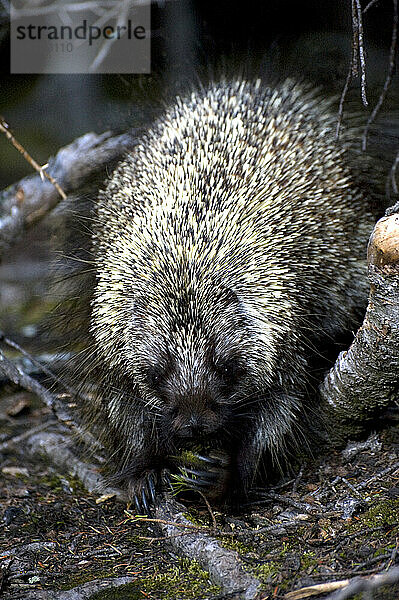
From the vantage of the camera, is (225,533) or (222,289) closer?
(225,533)

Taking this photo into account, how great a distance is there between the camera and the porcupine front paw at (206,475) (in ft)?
12.1

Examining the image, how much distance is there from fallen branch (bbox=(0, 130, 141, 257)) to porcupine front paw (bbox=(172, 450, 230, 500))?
8.64ft

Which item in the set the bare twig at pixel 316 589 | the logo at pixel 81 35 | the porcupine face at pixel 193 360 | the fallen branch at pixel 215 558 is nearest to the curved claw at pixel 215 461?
the porcupine face at pixel 193 360

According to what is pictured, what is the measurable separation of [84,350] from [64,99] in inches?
327

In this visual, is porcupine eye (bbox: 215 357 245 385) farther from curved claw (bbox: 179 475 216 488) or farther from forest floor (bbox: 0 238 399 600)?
forest floor (bbox: 0 238 399 600)

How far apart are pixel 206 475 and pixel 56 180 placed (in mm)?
3093

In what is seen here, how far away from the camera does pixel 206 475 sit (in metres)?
3.70

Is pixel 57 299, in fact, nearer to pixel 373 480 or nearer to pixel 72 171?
pixel 72 171

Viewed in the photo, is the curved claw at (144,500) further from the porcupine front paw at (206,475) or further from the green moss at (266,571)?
the green moss at (266,571)

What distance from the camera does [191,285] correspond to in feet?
12.2

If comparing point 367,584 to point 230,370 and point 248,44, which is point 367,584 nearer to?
point 230,370

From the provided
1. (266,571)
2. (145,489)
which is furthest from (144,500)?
(266,571)

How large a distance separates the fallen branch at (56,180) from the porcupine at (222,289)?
3.61ft

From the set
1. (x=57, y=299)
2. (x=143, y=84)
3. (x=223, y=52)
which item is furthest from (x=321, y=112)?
(x=57, y=299)
